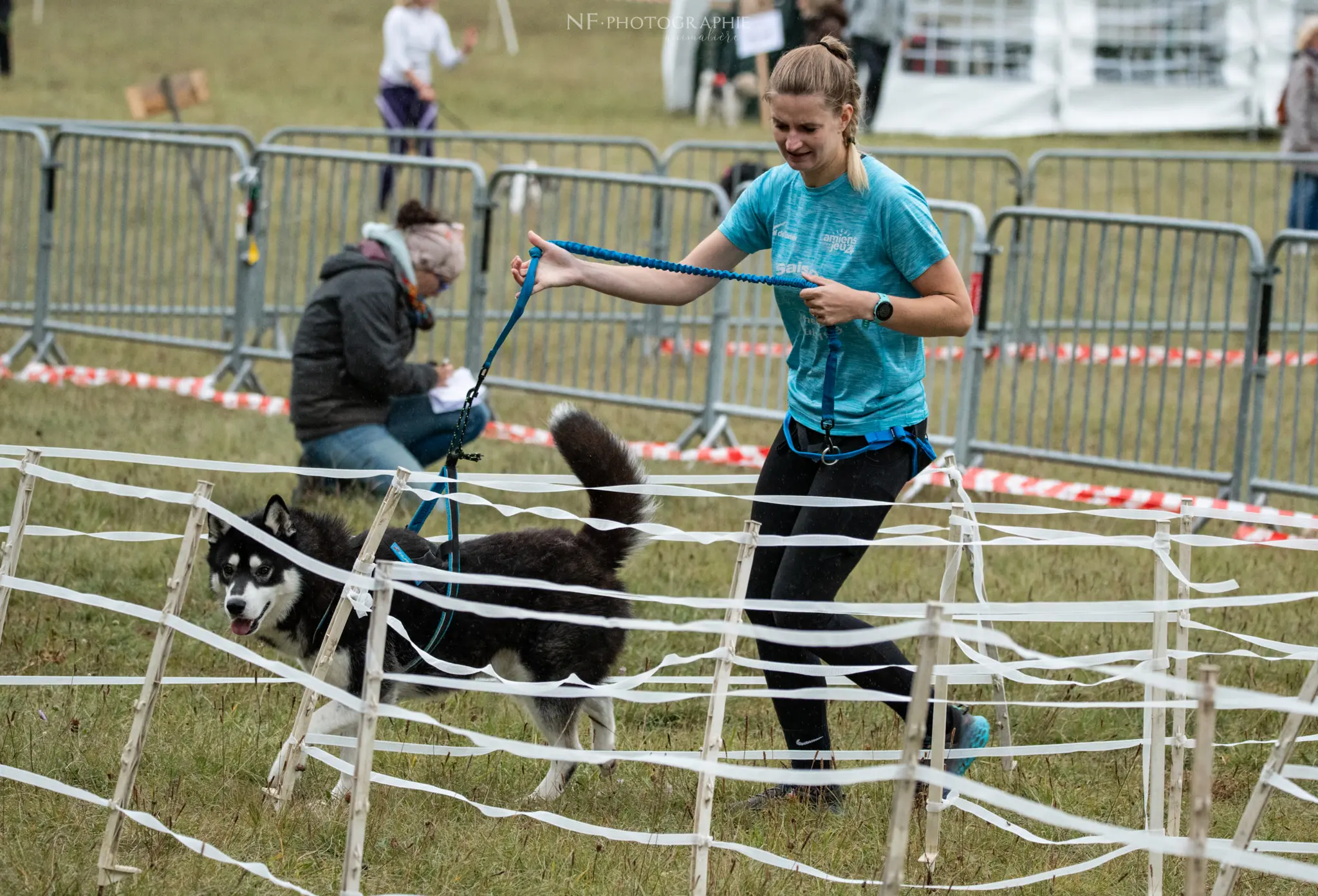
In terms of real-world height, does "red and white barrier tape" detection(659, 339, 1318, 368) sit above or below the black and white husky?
above

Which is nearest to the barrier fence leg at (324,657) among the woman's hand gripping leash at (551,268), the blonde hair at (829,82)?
the woman's hand gripping leash at (551,268)

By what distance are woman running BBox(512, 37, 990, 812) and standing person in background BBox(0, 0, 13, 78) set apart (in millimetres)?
21816

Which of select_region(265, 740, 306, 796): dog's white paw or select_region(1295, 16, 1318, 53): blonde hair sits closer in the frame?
select_region(265, 740, 306, 796): dog's white paw

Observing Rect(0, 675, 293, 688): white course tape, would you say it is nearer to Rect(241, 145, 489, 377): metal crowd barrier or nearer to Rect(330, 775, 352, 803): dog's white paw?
Rect(330, 775, 352, 803): dog's white paw

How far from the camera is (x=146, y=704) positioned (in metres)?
3.49

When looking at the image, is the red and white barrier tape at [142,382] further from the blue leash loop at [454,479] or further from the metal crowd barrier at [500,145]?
the blue leash loop at [454,479]

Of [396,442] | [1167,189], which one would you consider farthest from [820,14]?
[1167,189]

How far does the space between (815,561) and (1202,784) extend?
1.47 metres

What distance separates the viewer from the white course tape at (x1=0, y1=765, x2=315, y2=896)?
11.2ft

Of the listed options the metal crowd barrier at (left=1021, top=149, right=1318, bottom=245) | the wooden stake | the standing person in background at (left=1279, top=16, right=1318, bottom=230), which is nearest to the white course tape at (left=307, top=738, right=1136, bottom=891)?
the wooden stake

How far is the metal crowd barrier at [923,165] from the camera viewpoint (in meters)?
12.1

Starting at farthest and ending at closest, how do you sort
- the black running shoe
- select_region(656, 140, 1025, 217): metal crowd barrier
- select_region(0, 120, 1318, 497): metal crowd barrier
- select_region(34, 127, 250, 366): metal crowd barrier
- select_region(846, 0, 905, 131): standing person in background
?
1. select_region(846, 0, 905, 131): standing person in background
2. select_region(656, 140, 1025, 217): metal crowd barrier
3. select_region(34, 127, 250, 366): metal crowd barrier
4. select_region(0, 120, 1318, 497): metal crowd barrier
5. the black running shoe

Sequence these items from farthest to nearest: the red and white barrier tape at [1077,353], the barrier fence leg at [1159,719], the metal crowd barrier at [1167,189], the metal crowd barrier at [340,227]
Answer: the metal crowd barrier at [1167,189]
the red and white barrier tape at [1077,353]
the metal crowd barrier at [340,227]
the barrier fence leg at [1159,719]

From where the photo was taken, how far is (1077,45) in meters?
20.0
